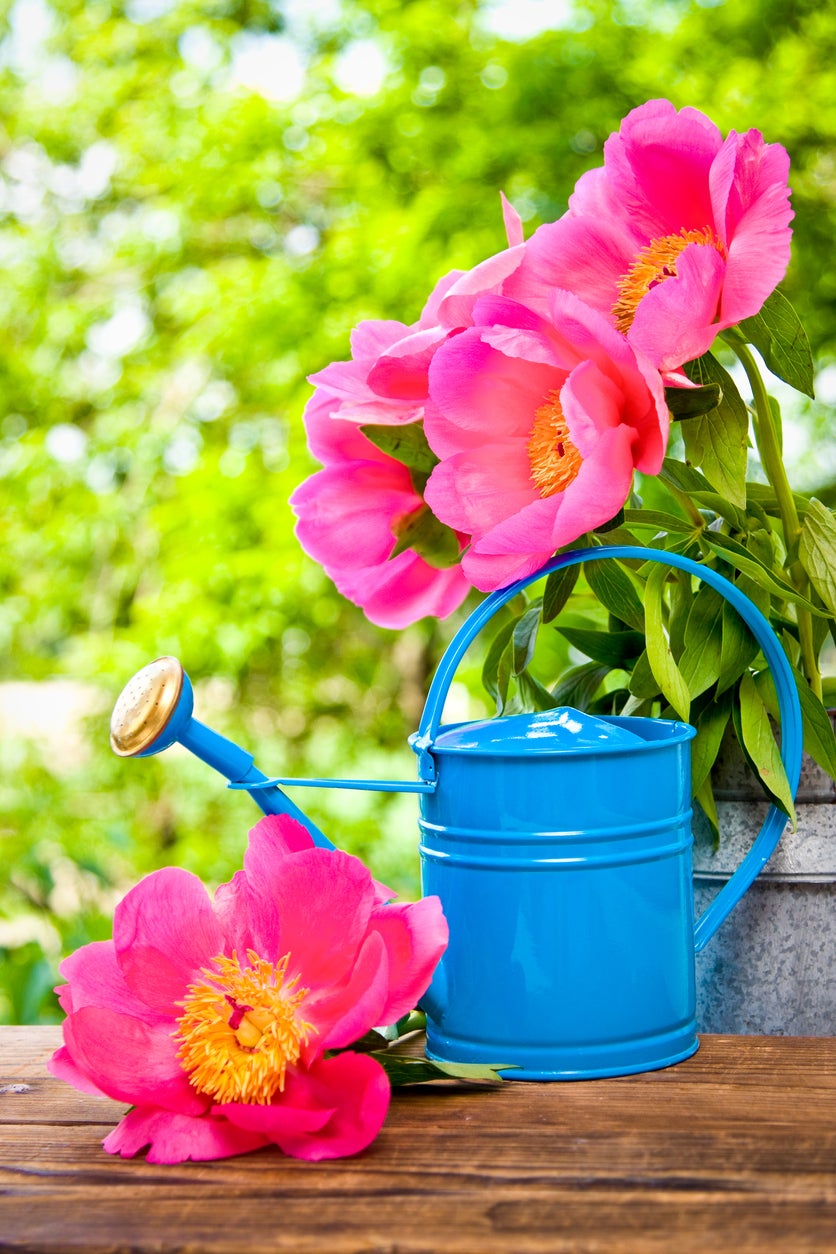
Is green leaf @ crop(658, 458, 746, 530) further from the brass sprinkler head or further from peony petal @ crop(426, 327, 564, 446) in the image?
the brass sprinkler head

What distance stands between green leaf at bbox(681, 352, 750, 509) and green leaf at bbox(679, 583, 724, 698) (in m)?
0.06

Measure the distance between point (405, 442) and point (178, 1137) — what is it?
1.26 ft

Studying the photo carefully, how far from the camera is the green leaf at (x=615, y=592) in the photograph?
75 cm

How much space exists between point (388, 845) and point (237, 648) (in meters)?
0.64

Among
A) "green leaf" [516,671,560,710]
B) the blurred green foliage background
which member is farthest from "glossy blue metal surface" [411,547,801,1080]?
the blurred green foliage background

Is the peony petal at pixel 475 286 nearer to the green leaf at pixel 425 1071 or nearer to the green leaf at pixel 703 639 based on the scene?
the green leaf at pixel 703 639

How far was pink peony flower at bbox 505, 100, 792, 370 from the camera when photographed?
0.61 m

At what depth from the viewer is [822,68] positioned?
2.55m

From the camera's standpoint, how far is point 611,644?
79cm

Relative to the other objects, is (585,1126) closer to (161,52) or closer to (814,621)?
(814,621)

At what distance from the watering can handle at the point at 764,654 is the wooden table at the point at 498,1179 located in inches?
4.3

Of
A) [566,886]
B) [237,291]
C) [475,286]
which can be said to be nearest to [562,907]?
[566,886]

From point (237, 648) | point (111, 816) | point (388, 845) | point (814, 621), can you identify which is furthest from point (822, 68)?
point (111, 816)

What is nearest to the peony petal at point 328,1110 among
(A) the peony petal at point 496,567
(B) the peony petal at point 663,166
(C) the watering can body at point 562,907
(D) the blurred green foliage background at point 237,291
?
(C) the watering can body at point 562,907
